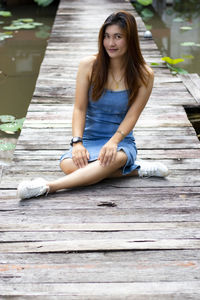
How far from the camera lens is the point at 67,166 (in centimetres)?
243

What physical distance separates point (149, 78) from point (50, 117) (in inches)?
48.5

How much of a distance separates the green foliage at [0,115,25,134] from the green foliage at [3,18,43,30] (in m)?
3.73

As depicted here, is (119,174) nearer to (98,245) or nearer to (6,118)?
(98,245)

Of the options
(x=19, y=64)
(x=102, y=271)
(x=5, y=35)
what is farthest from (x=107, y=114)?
(x=5, y=35)

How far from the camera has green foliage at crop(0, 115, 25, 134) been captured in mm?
3924

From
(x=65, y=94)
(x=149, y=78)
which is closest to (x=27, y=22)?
(x=65, y=94)

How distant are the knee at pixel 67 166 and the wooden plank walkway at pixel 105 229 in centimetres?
12

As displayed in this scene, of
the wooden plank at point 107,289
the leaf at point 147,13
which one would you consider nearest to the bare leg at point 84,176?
the wooden plank at point 107,289

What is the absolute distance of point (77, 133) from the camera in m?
2.43

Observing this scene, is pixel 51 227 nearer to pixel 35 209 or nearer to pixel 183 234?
pixel 35 209

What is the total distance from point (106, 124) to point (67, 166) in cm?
31

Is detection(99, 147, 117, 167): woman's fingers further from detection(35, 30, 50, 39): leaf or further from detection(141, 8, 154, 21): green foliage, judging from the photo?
detection(141, 8, 154, 21): green foliage

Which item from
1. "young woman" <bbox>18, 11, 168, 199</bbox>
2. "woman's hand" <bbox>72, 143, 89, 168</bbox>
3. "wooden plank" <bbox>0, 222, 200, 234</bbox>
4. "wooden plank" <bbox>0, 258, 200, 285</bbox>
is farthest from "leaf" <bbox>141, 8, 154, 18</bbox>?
"wooden plank" <bbox>0, 258, 200, 285</bbox>

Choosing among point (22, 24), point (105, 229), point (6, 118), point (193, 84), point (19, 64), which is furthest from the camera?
point (22, 24)
